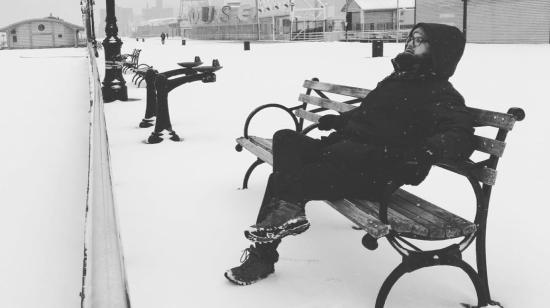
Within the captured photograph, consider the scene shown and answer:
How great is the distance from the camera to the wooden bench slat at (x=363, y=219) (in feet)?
9.55

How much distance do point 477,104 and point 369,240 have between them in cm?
797

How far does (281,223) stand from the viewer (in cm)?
324

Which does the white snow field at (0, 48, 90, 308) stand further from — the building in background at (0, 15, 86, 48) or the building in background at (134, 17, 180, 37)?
the building in background at (134, 17, 180, 37)

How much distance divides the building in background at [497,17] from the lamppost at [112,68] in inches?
1014

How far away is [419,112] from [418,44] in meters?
0.44

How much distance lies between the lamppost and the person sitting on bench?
1015cm

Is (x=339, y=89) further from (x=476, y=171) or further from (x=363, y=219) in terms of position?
(x=363, y=219)

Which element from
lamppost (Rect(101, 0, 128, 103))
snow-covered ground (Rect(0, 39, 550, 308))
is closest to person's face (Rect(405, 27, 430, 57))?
snow-covered ground (Rect(0, 39, 550, 308))

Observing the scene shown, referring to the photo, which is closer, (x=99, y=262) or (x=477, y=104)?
(x=99, y=262)

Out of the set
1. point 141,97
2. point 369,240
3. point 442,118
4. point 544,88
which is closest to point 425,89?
point 442,118

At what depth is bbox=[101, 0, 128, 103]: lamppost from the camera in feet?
42.7

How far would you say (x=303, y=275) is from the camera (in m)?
3.68

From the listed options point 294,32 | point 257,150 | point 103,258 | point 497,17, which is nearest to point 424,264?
point 103,258

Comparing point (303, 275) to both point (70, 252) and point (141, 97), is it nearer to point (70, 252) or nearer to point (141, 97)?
point (70, 252)
